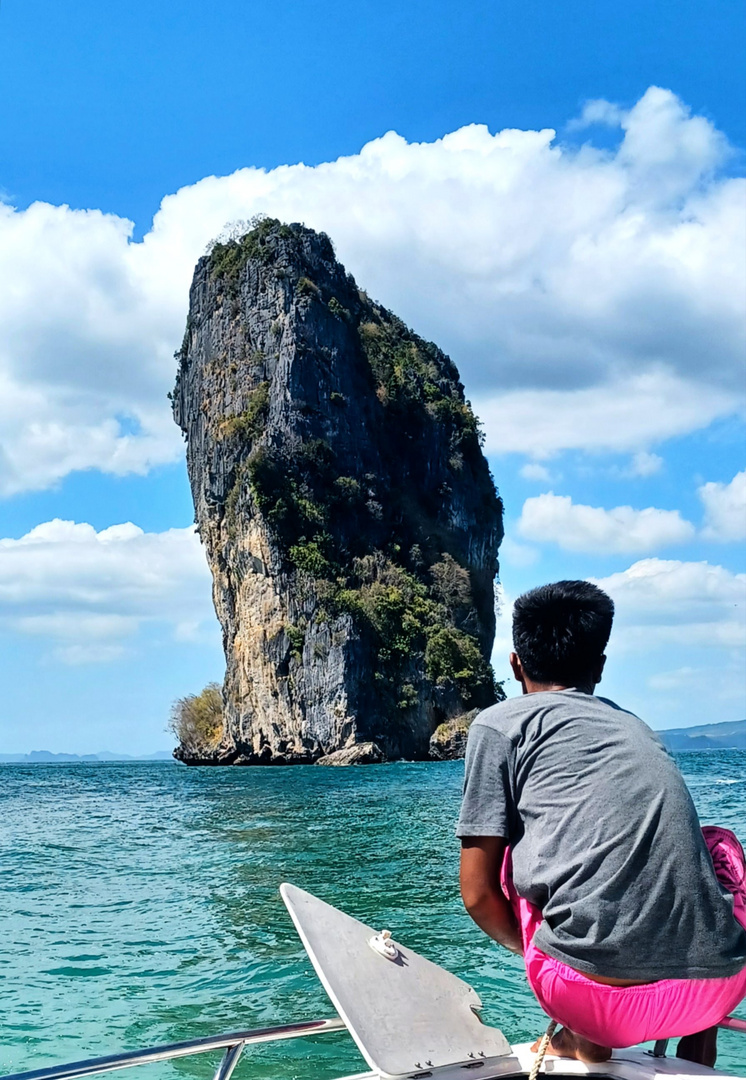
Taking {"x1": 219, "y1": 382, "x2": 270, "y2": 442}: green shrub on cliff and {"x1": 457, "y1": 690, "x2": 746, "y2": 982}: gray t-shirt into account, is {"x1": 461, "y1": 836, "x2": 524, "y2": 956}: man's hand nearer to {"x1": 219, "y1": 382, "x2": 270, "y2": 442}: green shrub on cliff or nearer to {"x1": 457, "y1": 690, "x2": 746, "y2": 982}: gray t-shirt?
{"x1": 457, "y1": 690, "x2": 746, "y2": 982}: gray t-shirt

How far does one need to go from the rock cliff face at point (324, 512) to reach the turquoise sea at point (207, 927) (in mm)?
33906

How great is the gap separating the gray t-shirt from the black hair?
14 centimetres

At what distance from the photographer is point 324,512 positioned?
5725cm

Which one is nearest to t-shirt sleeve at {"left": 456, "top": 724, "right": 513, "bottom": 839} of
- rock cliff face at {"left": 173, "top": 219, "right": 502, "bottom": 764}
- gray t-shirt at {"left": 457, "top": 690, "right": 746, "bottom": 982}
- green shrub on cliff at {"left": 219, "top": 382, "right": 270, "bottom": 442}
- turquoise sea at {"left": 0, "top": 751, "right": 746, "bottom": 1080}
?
gray t-shirt at {"left": 457, "top": 690, "right": 746, "bottom": 982}

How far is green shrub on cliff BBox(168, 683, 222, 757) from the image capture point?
60312mm

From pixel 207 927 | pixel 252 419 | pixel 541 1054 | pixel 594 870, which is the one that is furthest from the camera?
pixel 252 419

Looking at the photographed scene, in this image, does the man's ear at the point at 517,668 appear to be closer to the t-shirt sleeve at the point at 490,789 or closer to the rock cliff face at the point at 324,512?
the t-shirt sleeve at the point at 490,789

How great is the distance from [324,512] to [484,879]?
5490 centimetres

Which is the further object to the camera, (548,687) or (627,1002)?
(548,687)

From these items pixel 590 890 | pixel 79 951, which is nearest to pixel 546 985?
pixel 590 890

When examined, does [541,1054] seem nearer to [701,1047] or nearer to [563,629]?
[701,1047]

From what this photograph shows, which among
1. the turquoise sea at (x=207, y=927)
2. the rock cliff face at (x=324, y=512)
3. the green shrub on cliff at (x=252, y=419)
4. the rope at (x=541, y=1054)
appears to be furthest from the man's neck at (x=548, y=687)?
the green shrub on cliff at (x=252, y=419)

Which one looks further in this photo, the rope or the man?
the rope

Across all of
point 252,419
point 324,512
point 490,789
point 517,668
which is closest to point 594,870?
point 490,789
